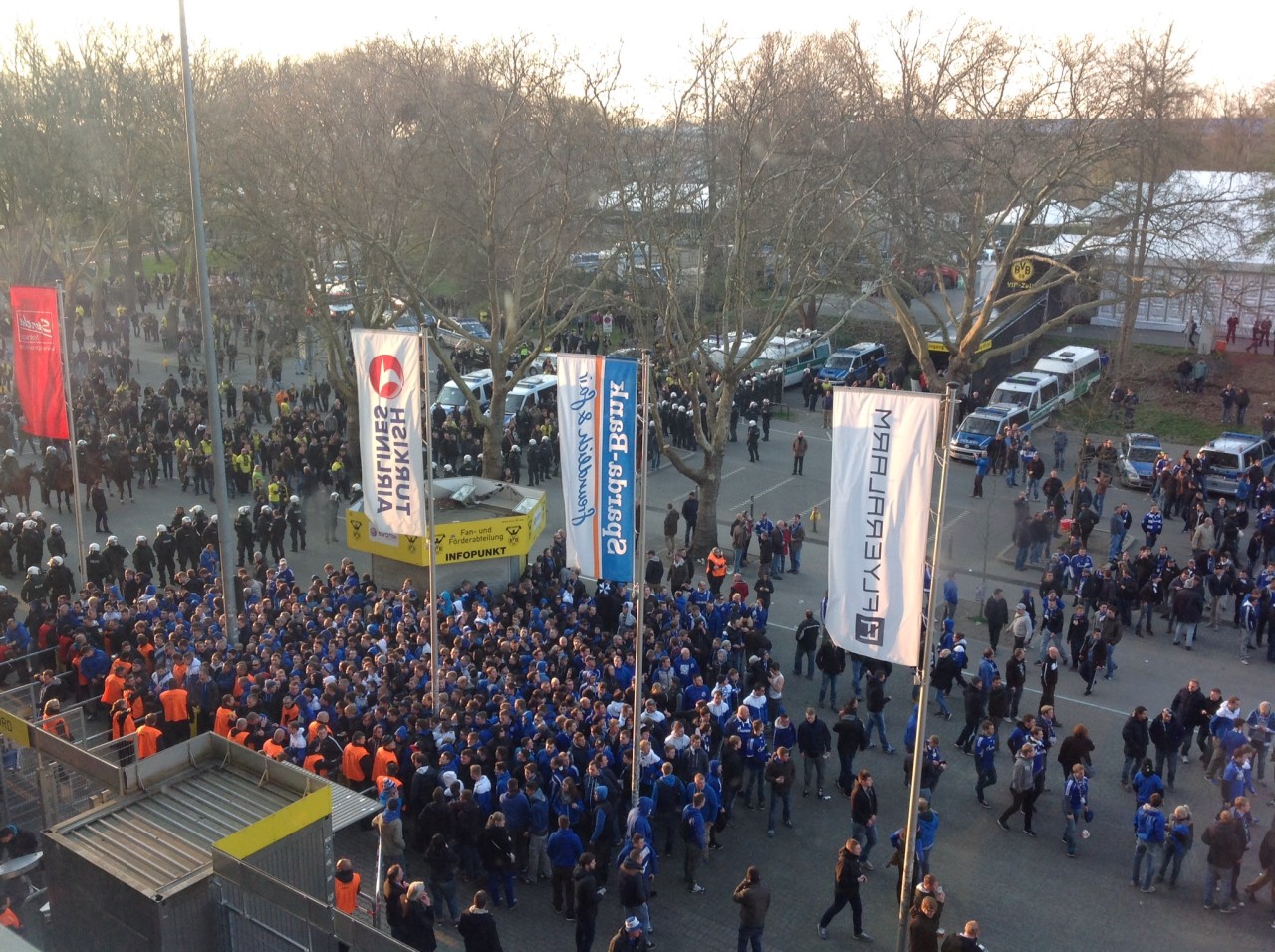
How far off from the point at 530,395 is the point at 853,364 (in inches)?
482

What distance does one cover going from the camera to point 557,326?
26203 mm

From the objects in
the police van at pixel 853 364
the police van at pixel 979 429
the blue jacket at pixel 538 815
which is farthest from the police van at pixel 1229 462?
the blue jacket at pixel 538 815

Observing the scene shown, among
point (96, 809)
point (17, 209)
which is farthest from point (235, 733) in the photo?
point (17, 209)

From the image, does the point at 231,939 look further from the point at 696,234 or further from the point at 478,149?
the point at 696,234

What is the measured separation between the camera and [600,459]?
13.9 metres

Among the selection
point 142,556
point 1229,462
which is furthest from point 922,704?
point 1229,462

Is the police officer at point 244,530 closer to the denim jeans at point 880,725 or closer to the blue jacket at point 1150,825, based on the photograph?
the denim jeans at point 880,725

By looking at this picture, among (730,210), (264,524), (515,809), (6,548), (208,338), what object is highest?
(730,210)

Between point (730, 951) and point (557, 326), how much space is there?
55.6ft

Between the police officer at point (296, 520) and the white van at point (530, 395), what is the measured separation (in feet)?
32.7

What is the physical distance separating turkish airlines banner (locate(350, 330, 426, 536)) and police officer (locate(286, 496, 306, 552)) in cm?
943

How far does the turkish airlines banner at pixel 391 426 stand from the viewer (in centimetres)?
1423

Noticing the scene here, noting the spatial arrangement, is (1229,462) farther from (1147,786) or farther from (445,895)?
(445,895)

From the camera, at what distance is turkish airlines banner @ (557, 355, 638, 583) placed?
1369 centimetres
